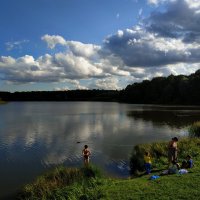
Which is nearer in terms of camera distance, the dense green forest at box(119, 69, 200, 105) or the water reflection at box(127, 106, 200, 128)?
the water reflection at box(127, 106, 200, 128)

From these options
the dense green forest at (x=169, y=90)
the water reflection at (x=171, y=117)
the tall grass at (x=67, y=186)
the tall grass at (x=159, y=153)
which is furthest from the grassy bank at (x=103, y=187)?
the dense green forest at (x=169, y=90)

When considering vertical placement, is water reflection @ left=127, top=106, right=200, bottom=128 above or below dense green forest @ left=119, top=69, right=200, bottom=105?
below

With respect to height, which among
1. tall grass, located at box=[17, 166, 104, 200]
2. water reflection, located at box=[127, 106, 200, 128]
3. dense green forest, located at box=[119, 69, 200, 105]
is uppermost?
dense green forest, located at box=[119, 69, 200, 105]

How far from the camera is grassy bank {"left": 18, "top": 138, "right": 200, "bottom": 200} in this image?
47.9 ft

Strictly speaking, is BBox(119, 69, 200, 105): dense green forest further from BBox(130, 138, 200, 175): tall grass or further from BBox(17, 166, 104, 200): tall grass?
BBox(17, 166, 104, 200): tall grass

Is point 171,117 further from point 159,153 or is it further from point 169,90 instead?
point 169,90

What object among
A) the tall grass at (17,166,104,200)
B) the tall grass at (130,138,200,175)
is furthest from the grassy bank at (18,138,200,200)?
the tall grass at (130,138,200,175)

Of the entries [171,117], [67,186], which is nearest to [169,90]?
[171,117]

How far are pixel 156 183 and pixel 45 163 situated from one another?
13417mm

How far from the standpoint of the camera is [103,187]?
16594mm

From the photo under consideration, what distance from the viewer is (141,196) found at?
14359 millimetres

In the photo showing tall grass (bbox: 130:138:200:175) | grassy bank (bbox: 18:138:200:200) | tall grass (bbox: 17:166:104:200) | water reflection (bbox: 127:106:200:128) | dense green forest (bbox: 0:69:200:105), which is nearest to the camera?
grassy bank (bbox: 18:138:200:200)

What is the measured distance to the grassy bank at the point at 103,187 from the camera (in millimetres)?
14589

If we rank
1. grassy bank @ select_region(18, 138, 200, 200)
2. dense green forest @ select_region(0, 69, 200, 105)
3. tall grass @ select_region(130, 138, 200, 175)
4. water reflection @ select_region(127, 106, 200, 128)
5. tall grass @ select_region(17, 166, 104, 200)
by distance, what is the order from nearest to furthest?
grassy bank @ select_region(18, 138, 200, 200)
tall grass @ select_region(17, 166, 104, 200)
tall grass @ select_region(130, 138, 200, 175)
water reflection @ select_region(127, 106, 200, 128)
dense green forest @ select_region(0, 69, 200, 105)
